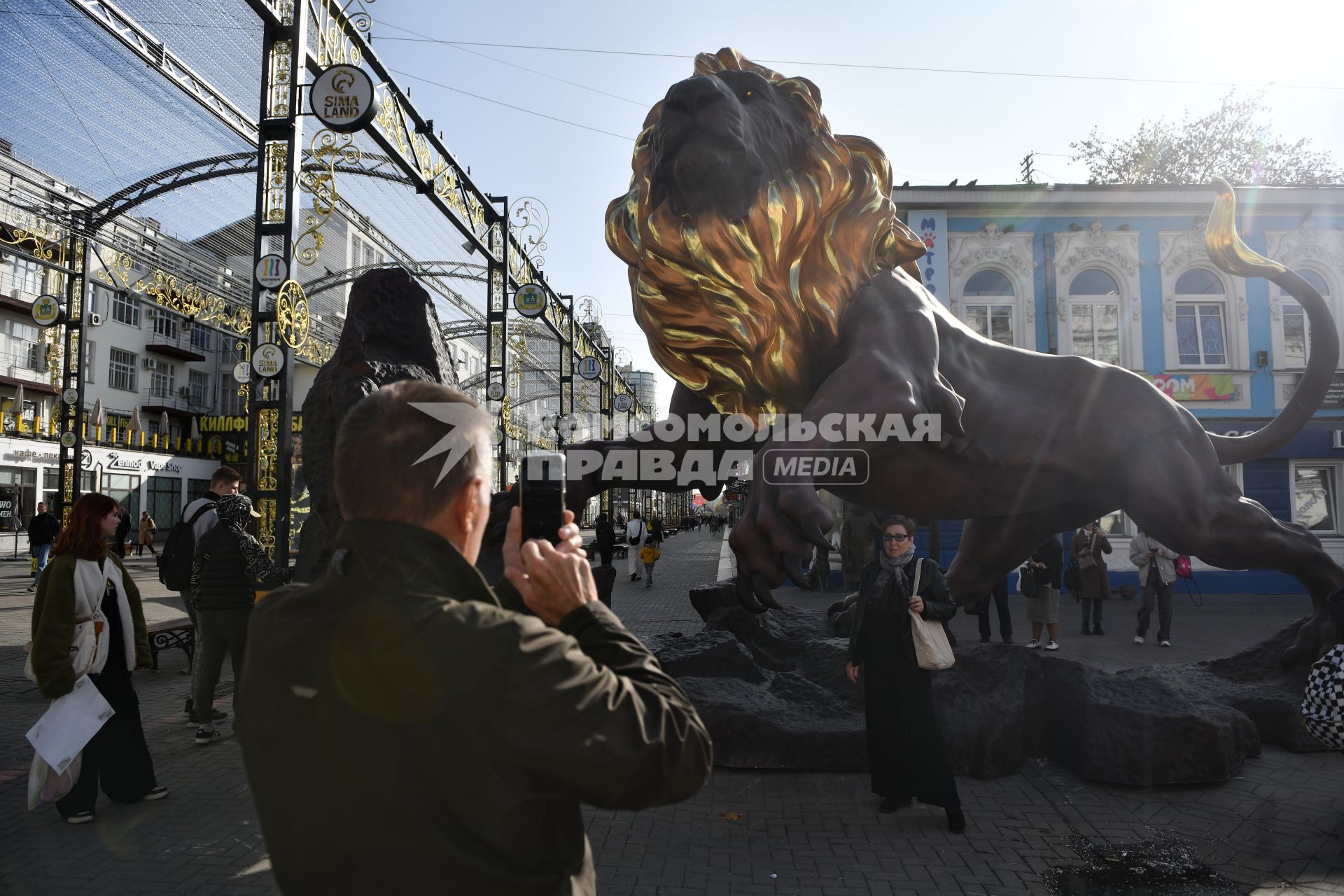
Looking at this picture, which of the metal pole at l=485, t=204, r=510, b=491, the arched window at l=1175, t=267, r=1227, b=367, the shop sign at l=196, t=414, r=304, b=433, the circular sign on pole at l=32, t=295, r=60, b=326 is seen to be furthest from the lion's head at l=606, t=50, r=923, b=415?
the shop sign at l=196, t=414, r=304, b=433

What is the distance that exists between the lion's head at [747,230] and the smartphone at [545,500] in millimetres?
1665

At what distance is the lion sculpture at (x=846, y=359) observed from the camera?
9.33ft

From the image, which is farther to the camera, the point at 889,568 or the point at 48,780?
the point at 889,568

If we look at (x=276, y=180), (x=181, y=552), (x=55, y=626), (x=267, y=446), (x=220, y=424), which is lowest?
(x=55, y=626)

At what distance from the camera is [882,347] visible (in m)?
2.89

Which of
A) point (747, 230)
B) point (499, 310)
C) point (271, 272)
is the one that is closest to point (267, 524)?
point (271, 272)

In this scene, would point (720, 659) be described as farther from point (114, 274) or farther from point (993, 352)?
point (114, 274)

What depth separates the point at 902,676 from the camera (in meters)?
3.80

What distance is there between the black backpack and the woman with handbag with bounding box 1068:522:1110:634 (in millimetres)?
9710

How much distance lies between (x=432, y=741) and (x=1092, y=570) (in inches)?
434

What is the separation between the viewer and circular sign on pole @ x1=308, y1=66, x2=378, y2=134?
8.32 meters

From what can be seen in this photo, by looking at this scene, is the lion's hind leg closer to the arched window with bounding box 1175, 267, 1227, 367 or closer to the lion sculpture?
the lion sculpture

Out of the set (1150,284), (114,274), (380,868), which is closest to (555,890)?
(380,868)

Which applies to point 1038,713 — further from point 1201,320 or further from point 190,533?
point 1201,320
